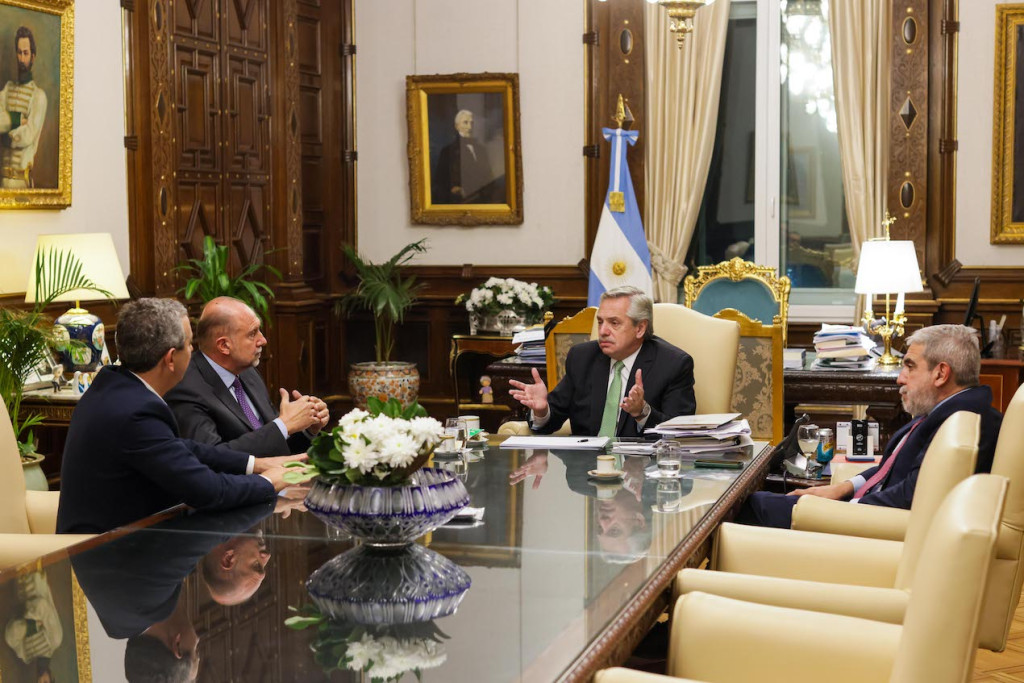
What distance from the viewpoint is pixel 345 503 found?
246 centimetres

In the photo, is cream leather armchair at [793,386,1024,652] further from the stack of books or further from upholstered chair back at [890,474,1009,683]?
the stack of books

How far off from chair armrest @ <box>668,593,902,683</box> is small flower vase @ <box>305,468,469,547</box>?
531mm

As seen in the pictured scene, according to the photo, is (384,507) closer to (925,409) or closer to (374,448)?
(374,448)

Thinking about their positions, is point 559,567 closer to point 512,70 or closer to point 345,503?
point 345,503

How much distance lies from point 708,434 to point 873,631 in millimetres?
1639

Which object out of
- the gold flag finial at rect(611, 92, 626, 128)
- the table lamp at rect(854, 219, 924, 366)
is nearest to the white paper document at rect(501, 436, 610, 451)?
the table lamp at rect(854, 219, 924, 366)

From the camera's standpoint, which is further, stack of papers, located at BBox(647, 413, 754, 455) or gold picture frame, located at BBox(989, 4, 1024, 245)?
gold picture frame, located at BBox(989, 4, 1024, 245)

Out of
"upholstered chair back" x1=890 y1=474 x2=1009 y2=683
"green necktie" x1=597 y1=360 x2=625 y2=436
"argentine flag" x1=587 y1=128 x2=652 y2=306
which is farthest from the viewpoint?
"argentine flag" x1=587 y1=128 x2=652 y2=306

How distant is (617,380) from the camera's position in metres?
4.93

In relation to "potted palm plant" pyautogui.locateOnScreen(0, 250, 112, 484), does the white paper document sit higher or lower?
lower

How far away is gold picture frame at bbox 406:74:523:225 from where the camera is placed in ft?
29.3

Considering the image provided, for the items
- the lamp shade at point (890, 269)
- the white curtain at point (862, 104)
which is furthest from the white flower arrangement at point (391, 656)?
the white curtain at point (862, 104)

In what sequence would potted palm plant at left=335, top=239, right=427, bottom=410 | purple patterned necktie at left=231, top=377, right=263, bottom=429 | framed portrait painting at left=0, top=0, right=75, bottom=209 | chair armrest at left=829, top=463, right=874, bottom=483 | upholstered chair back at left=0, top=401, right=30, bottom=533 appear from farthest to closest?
potted palm plant at left=335, top=239, right=427, bottom=410, framed portrait painting at left=0, top=0, right=75, bottom=209, chair armrest at left=829, top=463, right=874, bottom=483, purple patterned necktie at left=231, top=377, right=263, bottom=429, upholstered chair back at left=0, top=401, right=30, bottom=533

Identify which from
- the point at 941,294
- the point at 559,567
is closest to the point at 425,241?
the point at 941,294
